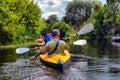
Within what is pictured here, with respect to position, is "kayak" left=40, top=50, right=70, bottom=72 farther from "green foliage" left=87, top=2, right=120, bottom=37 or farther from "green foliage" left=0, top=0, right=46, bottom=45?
"green foliage" left=87, top=2, right=120, bottom=37

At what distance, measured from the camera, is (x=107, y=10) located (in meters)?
86.1

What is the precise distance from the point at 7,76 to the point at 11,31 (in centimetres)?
2871

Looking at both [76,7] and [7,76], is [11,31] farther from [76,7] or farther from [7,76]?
[76,7]

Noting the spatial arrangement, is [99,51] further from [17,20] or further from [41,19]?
[41,19]

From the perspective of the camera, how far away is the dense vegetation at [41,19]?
42.8m

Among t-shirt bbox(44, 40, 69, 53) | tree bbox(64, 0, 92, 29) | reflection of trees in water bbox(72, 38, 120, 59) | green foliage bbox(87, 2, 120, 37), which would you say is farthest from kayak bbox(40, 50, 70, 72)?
tree bbox(64, 0, 92, 29)

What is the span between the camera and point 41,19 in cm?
6594

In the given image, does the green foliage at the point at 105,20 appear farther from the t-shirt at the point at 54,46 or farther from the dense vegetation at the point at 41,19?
the t-shirt at the point at 54,46

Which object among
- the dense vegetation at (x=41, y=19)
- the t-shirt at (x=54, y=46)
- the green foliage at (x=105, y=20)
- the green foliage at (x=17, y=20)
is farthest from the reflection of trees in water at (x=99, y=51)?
the green foliage at (x=105, y=20)

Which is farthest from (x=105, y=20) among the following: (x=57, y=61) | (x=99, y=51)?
(x=57, y=61)

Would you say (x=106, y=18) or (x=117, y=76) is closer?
(x=117, y=76)

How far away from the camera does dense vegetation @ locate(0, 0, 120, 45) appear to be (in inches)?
1687

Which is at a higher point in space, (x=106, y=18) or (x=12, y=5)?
(x=12, y=5)

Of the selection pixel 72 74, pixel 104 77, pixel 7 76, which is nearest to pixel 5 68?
pixel 7 76
